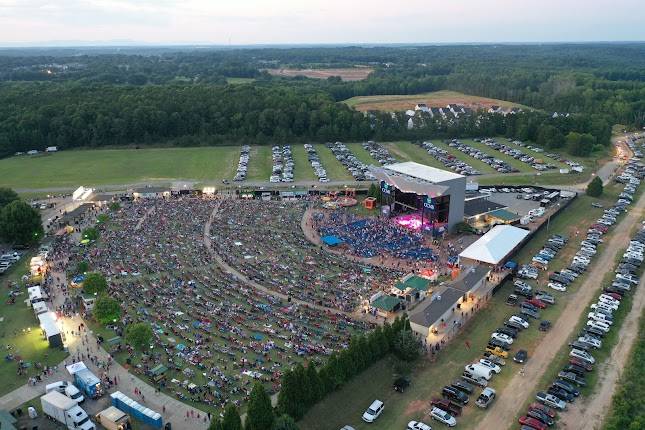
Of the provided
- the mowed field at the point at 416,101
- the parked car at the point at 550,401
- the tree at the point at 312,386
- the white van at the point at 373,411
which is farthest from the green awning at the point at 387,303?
the mowed field at the point at 416,101

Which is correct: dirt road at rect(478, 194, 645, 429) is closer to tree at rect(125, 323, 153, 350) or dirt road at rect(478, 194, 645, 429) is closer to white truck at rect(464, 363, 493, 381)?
white truck at rect(464, 363, 493, 381)

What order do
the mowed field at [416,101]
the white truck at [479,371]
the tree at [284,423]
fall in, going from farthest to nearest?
the mowed field at [416,101] < the white truck at [479,371] < the tree at [284,423]

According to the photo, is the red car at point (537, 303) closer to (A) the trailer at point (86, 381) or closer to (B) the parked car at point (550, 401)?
(B) the parked car at point (550, 401)

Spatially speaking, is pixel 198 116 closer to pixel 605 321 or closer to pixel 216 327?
pixel 216 327

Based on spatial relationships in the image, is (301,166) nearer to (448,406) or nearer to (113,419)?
(448,406)

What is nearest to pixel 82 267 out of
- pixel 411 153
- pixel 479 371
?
pixel 479 371

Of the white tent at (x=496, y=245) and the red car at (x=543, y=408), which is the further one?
the white tent at (x=496, y=245)

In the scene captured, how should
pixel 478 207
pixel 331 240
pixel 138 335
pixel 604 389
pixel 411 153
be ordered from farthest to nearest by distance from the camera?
pixel 411 153 → pixel 478 207 → pixel 331 240 → pixel 138 335 → pixel 604 389
